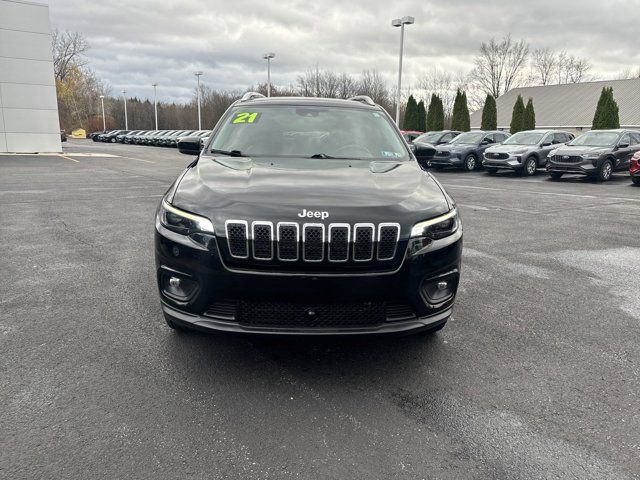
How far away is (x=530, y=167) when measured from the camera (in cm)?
1905

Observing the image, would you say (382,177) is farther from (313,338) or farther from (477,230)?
(477,230)

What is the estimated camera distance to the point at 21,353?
337 cm

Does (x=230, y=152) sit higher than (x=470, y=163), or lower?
higher

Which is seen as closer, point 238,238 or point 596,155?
point 238,238

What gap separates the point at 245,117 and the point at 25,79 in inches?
1082

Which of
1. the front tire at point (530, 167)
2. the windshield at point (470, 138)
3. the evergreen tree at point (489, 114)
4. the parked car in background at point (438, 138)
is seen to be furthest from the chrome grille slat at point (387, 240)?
the evergreen tree at point (489, 114)

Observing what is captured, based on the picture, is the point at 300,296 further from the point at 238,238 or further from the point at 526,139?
the point at 526,139

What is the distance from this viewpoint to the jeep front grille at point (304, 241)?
2.74 metres

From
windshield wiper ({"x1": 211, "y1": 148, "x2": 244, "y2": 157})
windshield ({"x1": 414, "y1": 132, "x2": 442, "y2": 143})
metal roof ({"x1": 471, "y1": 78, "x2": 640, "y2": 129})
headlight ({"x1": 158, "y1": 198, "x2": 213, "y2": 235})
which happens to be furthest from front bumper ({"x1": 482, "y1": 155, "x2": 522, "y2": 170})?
metal roof ({"x1": 471, "y1": 78, "x2": 640, "y2": 129})

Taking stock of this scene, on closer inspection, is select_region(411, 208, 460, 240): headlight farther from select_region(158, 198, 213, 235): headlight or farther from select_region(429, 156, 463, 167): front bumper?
select_region(429, 156, 463, 167): front bumper

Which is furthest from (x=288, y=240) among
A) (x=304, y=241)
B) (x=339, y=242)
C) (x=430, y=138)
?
(x=430, y=138)

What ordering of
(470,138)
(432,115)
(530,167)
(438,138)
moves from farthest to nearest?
1. (432,115)
2. (438,138)
3. (470,138)
4. (530,167)

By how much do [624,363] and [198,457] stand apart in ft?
9.21

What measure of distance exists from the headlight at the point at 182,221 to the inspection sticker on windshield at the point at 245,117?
5.72 feet
